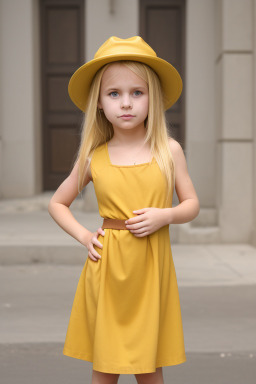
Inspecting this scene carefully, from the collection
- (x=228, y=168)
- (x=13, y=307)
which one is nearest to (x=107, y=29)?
(x=228, y=168)

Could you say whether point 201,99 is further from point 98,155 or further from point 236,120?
point 98,155

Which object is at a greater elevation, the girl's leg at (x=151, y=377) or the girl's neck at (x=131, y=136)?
the girl's neck at (x=131, y=136)

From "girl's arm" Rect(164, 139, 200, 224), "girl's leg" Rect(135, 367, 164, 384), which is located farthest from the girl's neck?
"girl's leg" Rect(135, 367, 164, 384)

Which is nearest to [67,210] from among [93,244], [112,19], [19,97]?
[93,244]

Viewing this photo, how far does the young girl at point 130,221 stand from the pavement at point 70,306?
102 cm

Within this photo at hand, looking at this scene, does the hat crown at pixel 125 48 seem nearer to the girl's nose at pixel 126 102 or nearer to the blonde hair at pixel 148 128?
the blonde hair at pixel 148 128

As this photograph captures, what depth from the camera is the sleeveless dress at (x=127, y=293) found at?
229 cm

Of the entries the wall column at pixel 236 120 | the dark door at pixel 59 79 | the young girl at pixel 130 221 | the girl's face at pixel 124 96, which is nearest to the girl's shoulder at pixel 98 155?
the young girl at pixel 130 221

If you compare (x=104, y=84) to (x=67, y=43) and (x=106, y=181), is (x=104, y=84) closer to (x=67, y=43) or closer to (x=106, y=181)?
(x=106, y=181)

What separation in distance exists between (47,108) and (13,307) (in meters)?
5.12

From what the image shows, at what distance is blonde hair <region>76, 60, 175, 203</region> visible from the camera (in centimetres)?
235

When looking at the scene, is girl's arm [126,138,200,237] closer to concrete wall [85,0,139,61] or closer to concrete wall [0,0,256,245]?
concrete wall [0,0,256,245]

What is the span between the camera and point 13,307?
463cm

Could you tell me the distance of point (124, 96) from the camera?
230 cm
